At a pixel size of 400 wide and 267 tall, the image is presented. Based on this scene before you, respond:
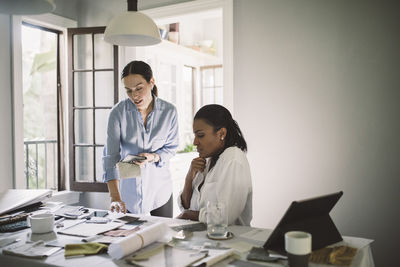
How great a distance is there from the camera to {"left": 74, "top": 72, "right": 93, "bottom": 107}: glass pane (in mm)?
3715

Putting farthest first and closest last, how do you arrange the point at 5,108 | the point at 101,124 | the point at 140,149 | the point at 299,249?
the point at 101,124 < the point at 5,108 < the point at 140,149 < the point at 299,249

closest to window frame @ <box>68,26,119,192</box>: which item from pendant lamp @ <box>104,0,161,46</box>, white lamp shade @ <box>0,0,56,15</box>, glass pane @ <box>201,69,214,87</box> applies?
pendant lamp @ <box>104,0,161,46</box>

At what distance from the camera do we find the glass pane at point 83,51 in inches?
146

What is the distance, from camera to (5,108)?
3.02 metres

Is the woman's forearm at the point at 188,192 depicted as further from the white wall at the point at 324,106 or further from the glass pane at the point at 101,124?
the glass pane at the point at 101,124

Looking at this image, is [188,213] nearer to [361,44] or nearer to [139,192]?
[139,192]

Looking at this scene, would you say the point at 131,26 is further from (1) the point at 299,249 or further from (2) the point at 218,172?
(1) the point at 299,249

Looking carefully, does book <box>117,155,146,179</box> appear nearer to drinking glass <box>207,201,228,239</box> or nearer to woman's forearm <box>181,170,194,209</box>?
woman's forearm <box>181,170,194,209</box>

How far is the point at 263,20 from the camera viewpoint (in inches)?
114

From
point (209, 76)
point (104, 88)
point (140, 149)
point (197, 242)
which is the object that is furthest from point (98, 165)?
point (209, 76)

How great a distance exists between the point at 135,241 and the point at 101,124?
2.58m

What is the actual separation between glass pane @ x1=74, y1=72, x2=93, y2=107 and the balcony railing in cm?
172

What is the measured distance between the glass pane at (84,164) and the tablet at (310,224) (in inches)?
111

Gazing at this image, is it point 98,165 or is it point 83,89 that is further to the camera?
point 83,89
